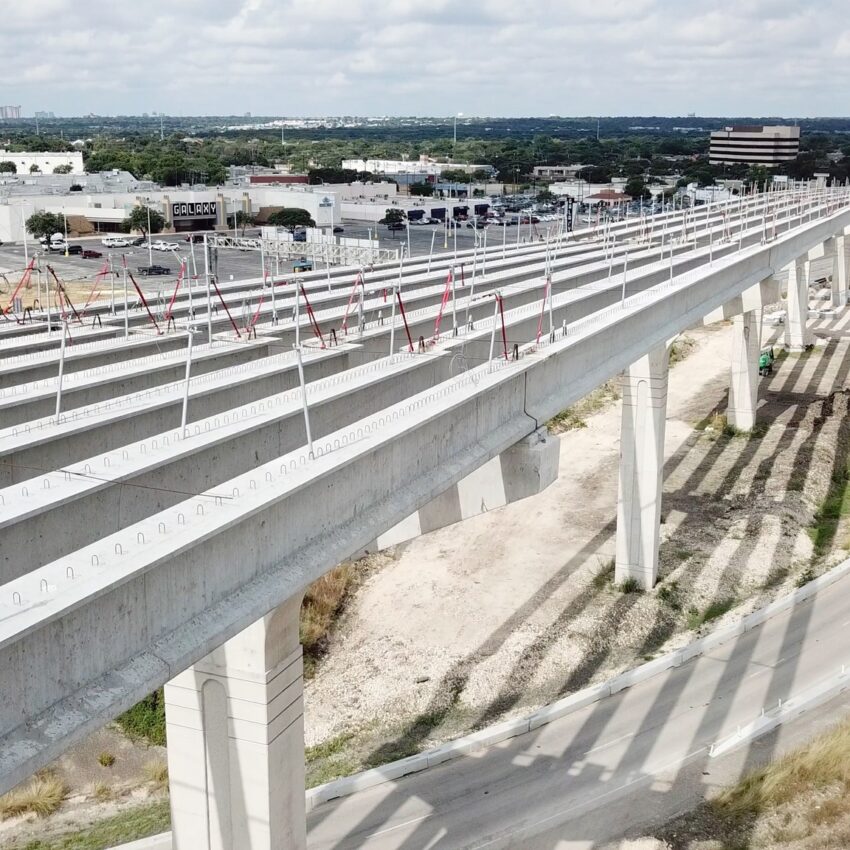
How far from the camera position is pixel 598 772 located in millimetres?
22703

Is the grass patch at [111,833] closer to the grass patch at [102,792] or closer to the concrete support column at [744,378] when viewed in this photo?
the grass patch at [102,792]

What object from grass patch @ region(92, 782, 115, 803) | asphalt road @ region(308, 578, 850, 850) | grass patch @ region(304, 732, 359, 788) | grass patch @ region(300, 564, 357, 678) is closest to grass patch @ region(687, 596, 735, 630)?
asphalt road @ region(308, 578, 850, 850)

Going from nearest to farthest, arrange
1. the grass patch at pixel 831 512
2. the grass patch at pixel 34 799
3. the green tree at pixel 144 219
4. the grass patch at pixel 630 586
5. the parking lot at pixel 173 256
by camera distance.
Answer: the grass patch at pixel 34 799 → the grass patch at pixel 630 586 → the grass patch at pixel 831 512 → the parking lot at pixel 173 256 → the green tree at pixel 144 219

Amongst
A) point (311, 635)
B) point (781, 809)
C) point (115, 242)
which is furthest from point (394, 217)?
point (781, 809)

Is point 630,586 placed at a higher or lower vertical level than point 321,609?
lower

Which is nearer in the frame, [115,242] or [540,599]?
[540,599]

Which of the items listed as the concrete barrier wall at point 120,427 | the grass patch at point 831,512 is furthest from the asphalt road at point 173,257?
the concrete barrier wall at point 120,427

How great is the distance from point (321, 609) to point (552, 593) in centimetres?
667

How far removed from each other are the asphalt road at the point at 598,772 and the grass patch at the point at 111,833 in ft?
9.77

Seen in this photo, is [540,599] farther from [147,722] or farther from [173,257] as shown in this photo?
[173,257]

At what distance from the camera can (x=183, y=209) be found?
395 feet

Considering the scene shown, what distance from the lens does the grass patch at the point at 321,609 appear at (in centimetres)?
2972

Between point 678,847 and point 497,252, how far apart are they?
4032 cm

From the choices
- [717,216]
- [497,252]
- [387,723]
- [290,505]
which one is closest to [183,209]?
[717,216]
